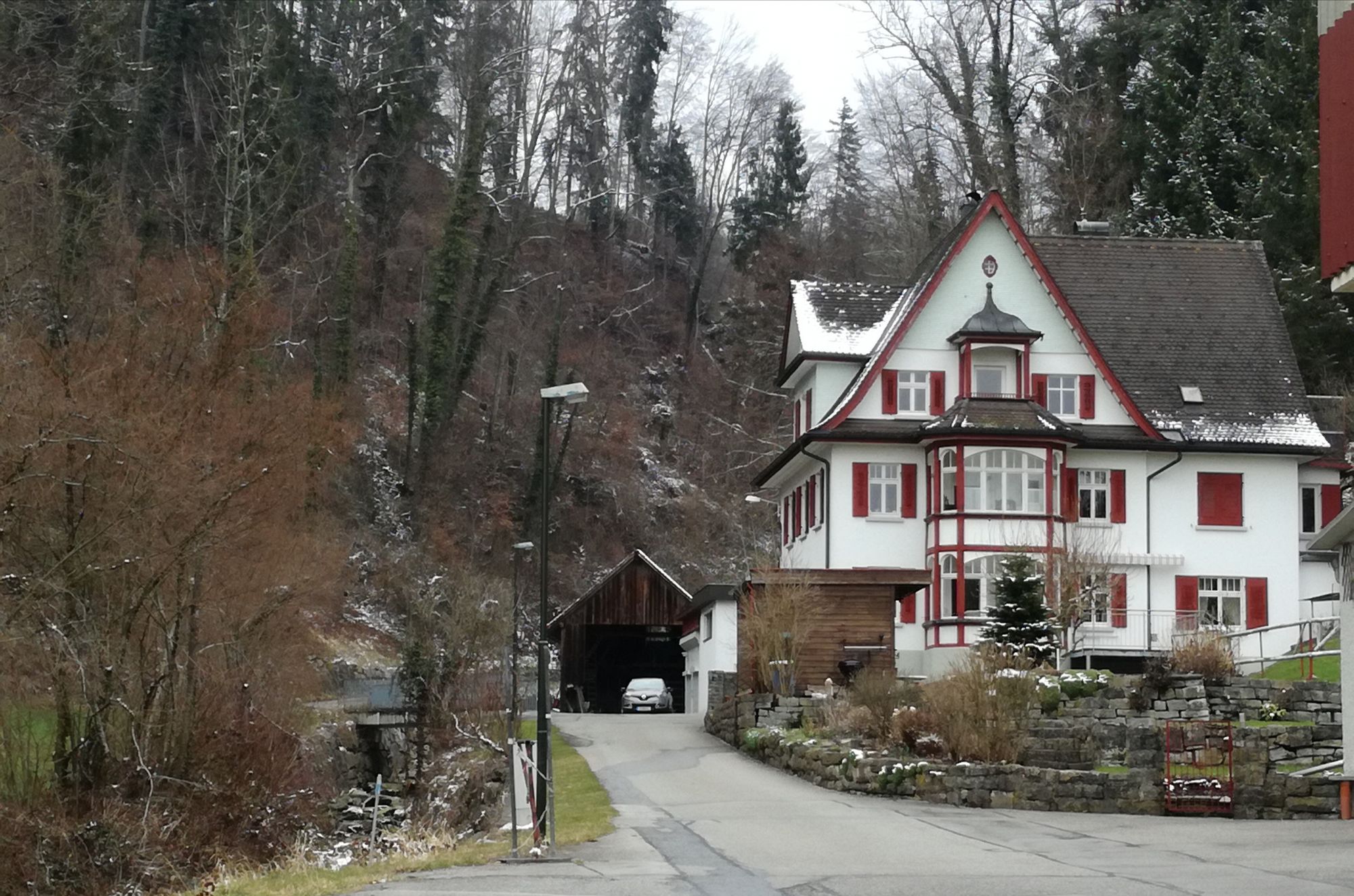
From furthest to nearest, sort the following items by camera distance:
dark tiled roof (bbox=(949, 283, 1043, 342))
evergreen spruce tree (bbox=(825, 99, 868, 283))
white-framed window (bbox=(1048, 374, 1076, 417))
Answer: evergreen spruce tree (bbox=(825, 99, 868, 283)) → white-framed window (bbox=(1048, 374, 1076, 417)) → dark tiled roof (bbox=(949, 283, 1043, 342))

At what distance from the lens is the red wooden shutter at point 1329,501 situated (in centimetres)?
4722

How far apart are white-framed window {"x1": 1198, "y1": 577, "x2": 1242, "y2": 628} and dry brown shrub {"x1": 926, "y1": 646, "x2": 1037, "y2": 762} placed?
17.1m

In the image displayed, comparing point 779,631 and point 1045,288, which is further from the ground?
point 1045,288

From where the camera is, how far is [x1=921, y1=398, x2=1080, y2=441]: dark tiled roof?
4319cm

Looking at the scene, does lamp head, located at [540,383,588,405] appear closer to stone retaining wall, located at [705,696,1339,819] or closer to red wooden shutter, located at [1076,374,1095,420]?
stone retaining wall, located at [705,696,1339,819]

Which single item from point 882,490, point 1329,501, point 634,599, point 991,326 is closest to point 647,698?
point 634,599

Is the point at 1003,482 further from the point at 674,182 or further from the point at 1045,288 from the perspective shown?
the point at 674,182

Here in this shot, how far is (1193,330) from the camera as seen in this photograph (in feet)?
161

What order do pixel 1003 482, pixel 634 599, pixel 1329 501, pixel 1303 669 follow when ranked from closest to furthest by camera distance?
pixel 1303 669 < pixel 1003 482 < pixel 1329 501 < pixel 634 599

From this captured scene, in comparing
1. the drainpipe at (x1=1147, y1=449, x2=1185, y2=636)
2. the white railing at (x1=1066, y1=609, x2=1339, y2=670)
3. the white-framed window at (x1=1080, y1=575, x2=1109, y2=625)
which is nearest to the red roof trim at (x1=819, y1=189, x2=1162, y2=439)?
the drainpipe at (x1=1147, y1=449, x2=1185, y2=636)

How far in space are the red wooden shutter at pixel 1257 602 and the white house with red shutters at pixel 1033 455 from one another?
0.04 meters

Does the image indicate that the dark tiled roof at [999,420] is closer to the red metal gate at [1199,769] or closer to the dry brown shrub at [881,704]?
the dry brown shrub at [881,704]

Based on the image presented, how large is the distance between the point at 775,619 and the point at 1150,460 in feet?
48.5

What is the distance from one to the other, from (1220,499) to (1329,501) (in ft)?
13.1
